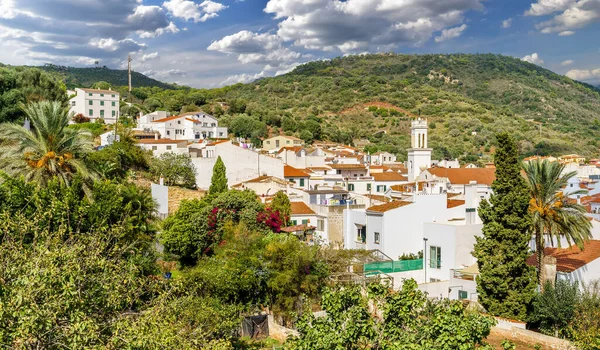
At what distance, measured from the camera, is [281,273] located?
2445 centimetres

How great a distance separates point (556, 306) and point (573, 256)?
5.22 meters

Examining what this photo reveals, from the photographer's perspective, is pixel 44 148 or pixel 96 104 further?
pixel 96 104

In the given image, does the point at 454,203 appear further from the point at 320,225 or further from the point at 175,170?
the point at 175,170

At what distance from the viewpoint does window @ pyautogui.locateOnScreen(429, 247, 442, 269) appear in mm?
28359

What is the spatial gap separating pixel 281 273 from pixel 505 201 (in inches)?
422

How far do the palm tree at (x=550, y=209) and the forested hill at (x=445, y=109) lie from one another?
222 feet

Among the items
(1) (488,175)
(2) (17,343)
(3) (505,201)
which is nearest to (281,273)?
(3) (505,201)

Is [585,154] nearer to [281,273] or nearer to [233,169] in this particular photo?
[233,169]

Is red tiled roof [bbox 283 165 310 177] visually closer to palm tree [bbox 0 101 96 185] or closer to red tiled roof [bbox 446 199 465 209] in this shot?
red tiled roof [bbox 446 199 465 209]

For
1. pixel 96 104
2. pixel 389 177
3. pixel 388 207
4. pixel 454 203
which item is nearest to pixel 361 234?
pixel 388 207

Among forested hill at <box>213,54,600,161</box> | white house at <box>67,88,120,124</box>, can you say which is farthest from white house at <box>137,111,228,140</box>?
forested hill at <box>213,54,600,161</box>

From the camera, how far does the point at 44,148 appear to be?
22422 mm

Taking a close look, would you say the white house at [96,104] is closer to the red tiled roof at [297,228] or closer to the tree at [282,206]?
the tree at [282,206]

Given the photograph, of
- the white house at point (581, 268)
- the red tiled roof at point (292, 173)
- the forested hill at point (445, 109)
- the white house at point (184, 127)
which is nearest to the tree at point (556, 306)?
the white house at point (581, 268)
